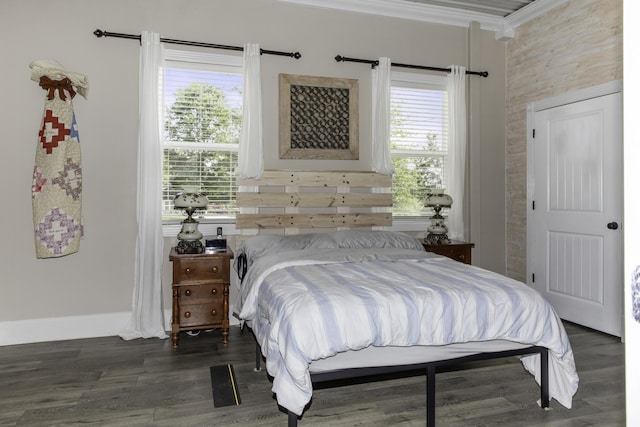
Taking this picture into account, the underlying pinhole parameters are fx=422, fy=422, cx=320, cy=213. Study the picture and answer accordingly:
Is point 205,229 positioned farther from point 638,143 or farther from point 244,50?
point 638,143

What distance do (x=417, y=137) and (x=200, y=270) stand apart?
2.70 meters

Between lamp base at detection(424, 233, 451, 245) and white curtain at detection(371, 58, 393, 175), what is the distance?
78cm

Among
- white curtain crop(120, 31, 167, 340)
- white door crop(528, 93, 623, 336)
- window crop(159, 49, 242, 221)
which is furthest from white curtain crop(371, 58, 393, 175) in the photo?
white curtain crop(120, 31, 167, 340)

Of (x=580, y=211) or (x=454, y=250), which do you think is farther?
(x=454, y=250)

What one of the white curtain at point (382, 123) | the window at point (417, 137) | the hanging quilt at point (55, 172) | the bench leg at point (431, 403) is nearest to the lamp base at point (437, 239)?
the window at point (417, 137)

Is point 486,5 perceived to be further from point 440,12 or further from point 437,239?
point 437,239

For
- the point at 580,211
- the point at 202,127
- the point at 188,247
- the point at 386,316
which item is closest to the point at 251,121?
the point at 202,127

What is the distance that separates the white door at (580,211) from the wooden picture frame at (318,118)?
6.69 ft

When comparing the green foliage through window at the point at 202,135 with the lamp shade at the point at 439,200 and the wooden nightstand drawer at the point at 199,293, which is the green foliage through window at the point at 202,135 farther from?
the lamp shade at the point at 439,200

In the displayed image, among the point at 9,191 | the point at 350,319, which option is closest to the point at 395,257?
the point at 350,319

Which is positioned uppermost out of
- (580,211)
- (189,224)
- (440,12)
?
(440,12)

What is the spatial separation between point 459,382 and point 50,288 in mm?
3403

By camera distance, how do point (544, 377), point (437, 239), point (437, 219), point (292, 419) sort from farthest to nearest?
point (437, 219) < point (437, 239) < point (544, 377) < point (292, 419)

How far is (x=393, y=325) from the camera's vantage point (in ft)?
6.72
